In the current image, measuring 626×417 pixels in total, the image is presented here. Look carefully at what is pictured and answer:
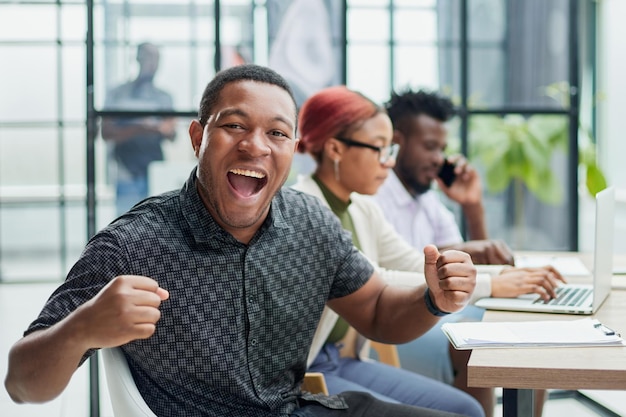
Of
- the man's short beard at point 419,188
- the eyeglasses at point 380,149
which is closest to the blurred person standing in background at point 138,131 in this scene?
the man's short beard at point 419,188

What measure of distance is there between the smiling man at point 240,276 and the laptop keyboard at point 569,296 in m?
0.44

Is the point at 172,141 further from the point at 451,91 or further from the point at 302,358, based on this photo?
the point at 302,358

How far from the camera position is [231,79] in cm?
167

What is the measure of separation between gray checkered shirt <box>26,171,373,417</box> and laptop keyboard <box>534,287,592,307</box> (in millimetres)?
665

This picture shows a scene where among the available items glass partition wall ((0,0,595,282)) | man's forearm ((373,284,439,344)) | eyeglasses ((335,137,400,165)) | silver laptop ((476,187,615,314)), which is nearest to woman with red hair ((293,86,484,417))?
eyeglasses ((335,137,400,165))

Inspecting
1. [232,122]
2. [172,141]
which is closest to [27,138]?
[172,141]

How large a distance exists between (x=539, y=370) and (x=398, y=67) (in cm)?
290

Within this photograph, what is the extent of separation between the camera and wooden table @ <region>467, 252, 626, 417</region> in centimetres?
142

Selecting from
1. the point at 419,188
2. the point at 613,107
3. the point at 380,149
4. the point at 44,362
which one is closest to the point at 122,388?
the point at 44,362

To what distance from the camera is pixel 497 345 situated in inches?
62.0

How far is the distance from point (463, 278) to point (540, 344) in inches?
7.8

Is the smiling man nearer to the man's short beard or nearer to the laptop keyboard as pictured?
the laptop keyboard

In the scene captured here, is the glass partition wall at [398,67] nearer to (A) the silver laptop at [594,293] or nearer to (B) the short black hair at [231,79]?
(B) the short black hair at [231,79]

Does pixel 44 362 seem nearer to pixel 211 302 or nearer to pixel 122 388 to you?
pixel 122 388
